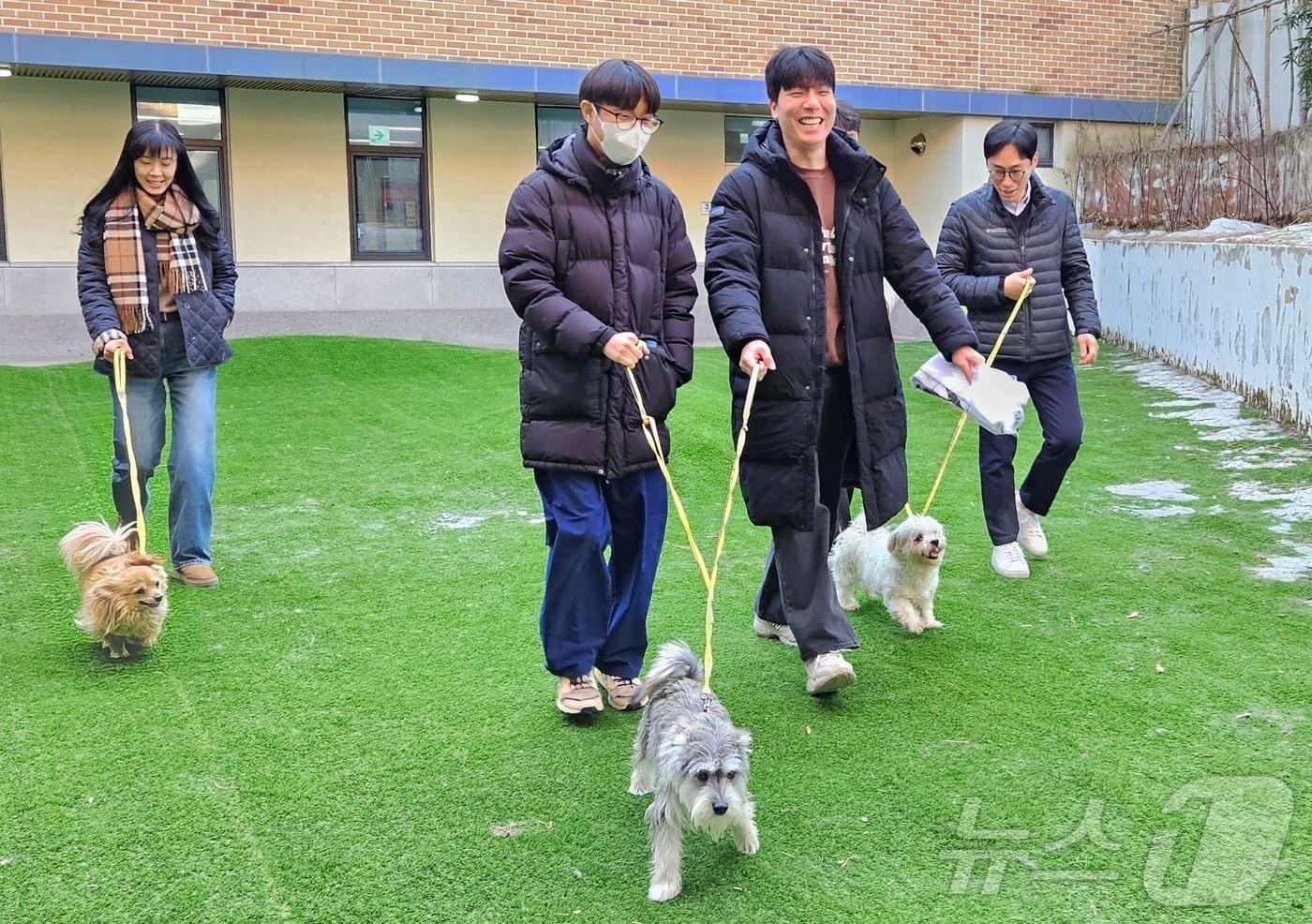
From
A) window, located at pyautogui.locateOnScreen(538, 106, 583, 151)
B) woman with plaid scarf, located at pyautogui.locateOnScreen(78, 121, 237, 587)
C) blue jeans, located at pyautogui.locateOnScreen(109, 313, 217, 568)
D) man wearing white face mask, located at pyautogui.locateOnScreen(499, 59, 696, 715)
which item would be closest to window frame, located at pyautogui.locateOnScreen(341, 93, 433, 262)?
window, located at pyautogui.locateOnScreen(538, 106, 583, 151)

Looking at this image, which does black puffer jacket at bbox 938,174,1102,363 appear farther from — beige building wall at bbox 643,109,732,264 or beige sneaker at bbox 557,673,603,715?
beige building wall at bbox 643,109,732,264

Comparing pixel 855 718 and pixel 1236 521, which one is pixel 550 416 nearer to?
pixel 855 718

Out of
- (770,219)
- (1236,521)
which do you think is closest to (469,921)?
(770,219)

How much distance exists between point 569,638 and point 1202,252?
328 inches

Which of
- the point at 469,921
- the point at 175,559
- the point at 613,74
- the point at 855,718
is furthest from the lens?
the point at 175,559

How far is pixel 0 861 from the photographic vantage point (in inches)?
122

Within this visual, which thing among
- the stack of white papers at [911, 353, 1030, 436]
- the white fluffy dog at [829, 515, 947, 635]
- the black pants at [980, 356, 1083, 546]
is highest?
the stack of white papers at [911, 353, 1030, 436]

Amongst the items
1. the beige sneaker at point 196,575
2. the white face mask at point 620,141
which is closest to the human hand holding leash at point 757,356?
the white face mask at point 620,141

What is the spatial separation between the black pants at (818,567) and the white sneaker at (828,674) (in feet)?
0.09

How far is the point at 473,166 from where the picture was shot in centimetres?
1434

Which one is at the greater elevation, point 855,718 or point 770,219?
point 770,219

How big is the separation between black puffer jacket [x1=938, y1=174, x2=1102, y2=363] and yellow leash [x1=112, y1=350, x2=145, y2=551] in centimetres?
343

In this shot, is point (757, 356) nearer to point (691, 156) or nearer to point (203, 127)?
point (203, 127)

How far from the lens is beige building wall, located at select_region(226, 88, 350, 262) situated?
13.3m
